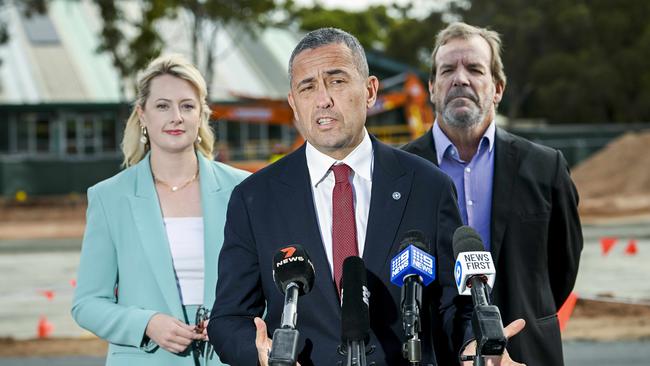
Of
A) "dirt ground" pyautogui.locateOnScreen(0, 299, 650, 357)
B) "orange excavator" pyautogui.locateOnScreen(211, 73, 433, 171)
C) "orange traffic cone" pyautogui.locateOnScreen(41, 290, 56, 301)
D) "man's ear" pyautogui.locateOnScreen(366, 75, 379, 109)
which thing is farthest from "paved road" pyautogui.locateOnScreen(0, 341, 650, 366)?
"orange excavator" pyautogui.locateOnScreen(211, 73, 433, 171)

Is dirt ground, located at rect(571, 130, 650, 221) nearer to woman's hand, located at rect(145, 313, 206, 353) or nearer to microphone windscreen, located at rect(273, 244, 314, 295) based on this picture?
woman's hand, located at rect(145, 313, 206, 353)

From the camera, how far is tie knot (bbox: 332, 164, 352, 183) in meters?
3.19

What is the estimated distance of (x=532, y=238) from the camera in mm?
4391

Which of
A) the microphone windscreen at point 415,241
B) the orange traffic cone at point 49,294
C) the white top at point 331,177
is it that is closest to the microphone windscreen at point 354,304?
the microphone windscreen at point 415,241

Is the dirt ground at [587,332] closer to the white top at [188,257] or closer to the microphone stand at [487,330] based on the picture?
the white top at [188,257]

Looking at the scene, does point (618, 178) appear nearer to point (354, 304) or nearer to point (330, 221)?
point (330, 221)

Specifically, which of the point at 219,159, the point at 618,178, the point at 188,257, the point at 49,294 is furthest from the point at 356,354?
the point at 618,178

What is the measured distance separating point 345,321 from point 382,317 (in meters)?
0.49

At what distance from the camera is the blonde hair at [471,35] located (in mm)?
4656

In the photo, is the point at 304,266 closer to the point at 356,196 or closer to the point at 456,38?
the point at 356,196

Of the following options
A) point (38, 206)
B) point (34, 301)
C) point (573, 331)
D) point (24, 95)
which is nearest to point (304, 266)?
point (573, 331)

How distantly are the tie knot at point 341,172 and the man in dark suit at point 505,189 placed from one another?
4.08ft

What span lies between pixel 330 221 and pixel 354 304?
61 cm

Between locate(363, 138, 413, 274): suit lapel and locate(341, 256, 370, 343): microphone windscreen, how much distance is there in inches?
13.1
